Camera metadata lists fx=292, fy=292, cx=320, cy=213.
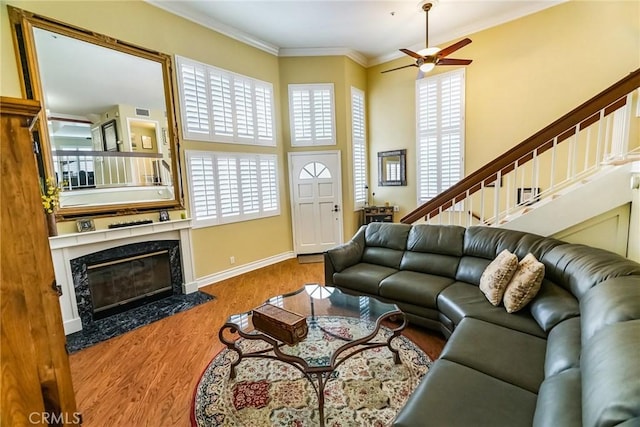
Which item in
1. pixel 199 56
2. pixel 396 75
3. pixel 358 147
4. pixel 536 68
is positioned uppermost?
pixel 396 75

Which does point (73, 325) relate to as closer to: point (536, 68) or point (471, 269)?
point (471, 269)

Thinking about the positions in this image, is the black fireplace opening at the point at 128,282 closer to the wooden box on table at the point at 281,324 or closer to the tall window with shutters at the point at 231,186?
the tall window with shutters at the point at 231,186

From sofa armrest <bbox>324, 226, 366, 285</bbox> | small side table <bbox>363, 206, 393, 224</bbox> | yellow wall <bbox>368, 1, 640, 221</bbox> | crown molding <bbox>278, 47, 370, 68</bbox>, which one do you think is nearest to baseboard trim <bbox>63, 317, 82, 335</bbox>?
sofa armrest <bbox>324, 226, 366, 285</bbox>

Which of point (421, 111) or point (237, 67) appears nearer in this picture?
point (237, 67)

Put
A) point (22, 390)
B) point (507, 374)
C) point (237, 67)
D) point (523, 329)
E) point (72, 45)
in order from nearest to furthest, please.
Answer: point (22, 390), point (507, 374), point (523, 329), point (72, 45), point (237, 67)

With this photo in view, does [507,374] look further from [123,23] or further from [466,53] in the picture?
[466,53]

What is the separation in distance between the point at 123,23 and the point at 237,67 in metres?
1.57

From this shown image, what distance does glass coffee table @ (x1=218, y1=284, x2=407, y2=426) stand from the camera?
1.81 metres

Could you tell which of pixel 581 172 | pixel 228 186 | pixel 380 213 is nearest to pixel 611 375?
pixel 581 172

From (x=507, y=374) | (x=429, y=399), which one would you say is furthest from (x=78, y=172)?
(x=507, y=374)

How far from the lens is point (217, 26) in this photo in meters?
4.28

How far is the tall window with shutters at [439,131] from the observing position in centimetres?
507

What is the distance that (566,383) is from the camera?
1.21 meters

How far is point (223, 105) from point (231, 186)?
123cm
